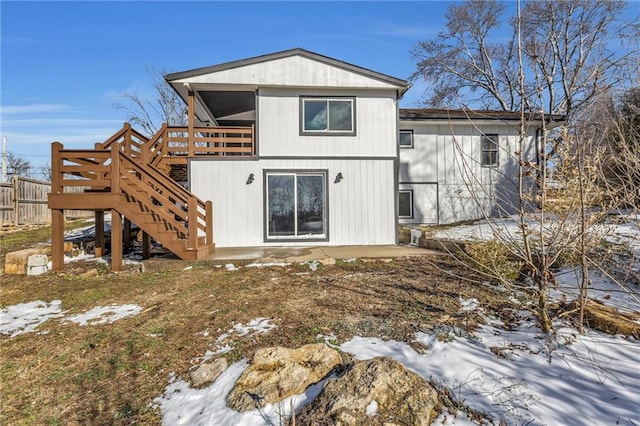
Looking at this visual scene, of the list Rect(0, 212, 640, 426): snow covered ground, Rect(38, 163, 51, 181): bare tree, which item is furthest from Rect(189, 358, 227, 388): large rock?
Rect(38, 163, 51, 181): bare tree

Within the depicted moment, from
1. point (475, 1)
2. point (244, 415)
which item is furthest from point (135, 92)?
point (244, 415)

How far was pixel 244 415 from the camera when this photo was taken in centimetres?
245

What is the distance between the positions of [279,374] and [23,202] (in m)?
16.9

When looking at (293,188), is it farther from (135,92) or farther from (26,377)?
(135,92)

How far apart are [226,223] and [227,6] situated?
6.26 metres

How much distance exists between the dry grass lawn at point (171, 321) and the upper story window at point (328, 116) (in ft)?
15.0

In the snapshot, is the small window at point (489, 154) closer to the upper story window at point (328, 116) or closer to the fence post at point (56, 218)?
the upper story window at point (328, 116)

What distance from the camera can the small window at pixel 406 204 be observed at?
43.8 feet

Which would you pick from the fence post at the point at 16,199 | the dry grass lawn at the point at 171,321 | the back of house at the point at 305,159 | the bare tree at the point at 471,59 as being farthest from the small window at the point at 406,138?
the fence post at the point at 16,199

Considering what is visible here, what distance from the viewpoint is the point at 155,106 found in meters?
27.3

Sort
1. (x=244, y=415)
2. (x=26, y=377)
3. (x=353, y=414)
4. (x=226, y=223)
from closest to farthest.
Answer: (x=353, y=414) → (x=244, y=415) → (x=26, y=377) → (x=226, y=223)

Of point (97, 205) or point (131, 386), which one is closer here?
point (131, 386)

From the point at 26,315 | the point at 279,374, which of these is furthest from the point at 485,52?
the point at 26,315

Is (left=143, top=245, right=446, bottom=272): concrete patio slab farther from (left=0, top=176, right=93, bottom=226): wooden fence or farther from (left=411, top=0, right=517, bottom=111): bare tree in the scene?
(left=411, top=0, right=517, bottom=111): bare tree
